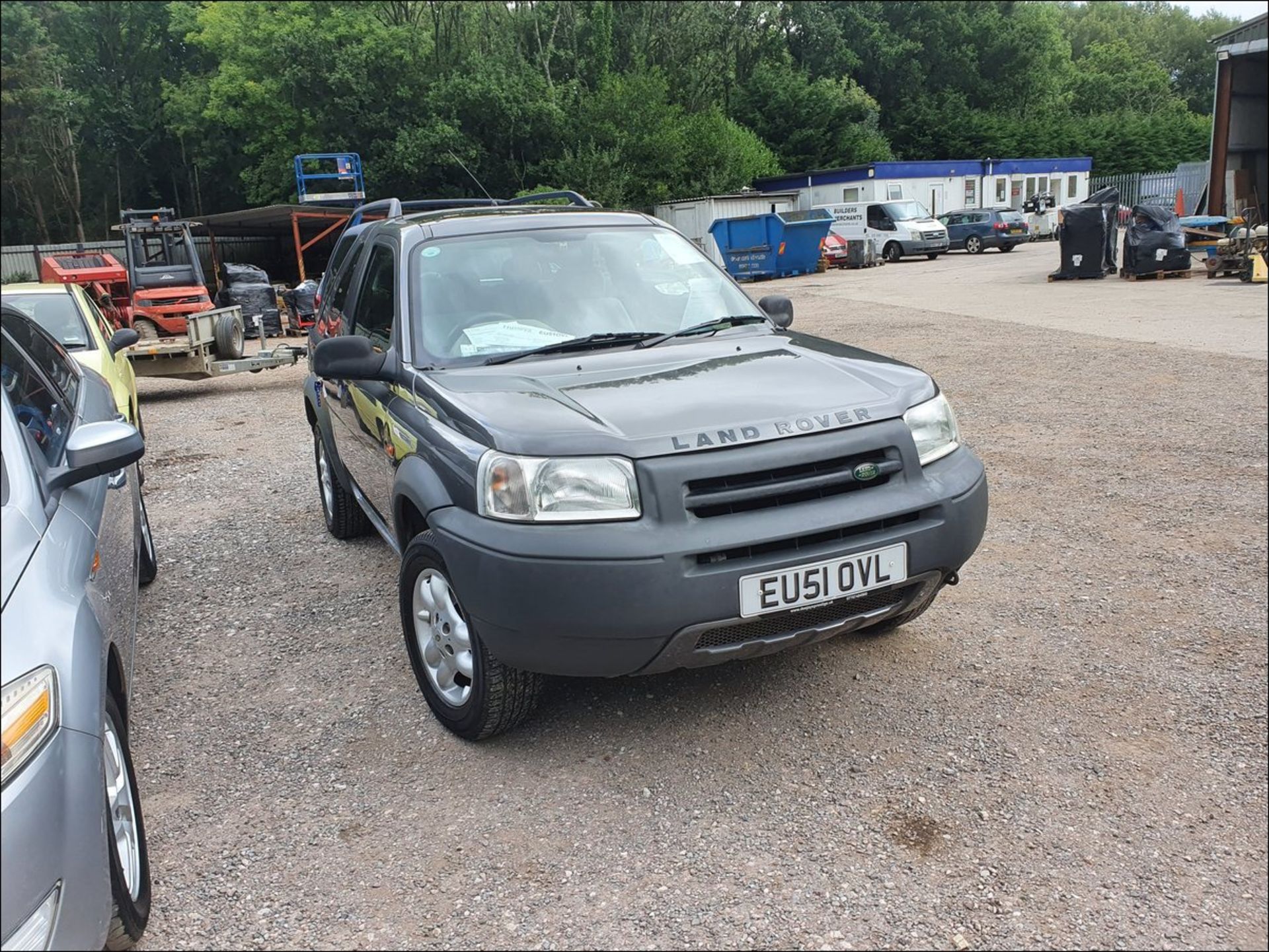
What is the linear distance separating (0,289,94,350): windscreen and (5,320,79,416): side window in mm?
3085

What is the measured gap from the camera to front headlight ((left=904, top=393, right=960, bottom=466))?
3.33 m

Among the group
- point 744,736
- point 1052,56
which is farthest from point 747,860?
point 1052,56

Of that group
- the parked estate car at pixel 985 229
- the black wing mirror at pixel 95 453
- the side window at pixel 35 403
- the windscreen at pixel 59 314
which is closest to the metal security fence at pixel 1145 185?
the parked estate car at pixel 985 229

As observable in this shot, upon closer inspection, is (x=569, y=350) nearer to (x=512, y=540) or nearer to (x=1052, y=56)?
(x=512, y=540)

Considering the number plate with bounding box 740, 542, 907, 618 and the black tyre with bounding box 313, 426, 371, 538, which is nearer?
the number plate with bounding box 740, 542, 907, 618

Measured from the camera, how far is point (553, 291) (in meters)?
4.12

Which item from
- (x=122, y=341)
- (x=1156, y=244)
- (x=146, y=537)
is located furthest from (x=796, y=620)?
(x=1156, y=244)

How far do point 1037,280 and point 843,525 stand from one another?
65.5 feet

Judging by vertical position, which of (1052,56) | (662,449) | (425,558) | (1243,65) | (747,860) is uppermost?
(1052,56)

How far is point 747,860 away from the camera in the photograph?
277 centimetres

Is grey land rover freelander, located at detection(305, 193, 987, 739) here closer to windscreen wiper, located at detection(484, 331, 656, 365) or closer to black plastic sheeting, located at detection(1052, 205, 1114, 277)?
windscreen wiper, located at detection(484, 331, 656, 365)

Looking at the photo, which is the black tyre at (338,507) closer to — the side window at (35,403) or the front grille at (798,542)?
the side window at (35,403)

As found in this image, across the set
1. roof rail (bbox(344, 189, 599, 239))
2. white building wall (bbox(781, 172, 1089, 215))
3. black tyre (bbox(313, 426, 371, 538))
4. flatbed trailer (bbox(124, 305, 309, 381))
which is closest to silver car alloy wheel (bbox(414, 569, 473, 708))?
black tyre (bbox(313, 426, 371, 538))

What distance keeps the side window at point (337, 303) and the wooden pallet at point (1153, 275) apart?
1739 cm
